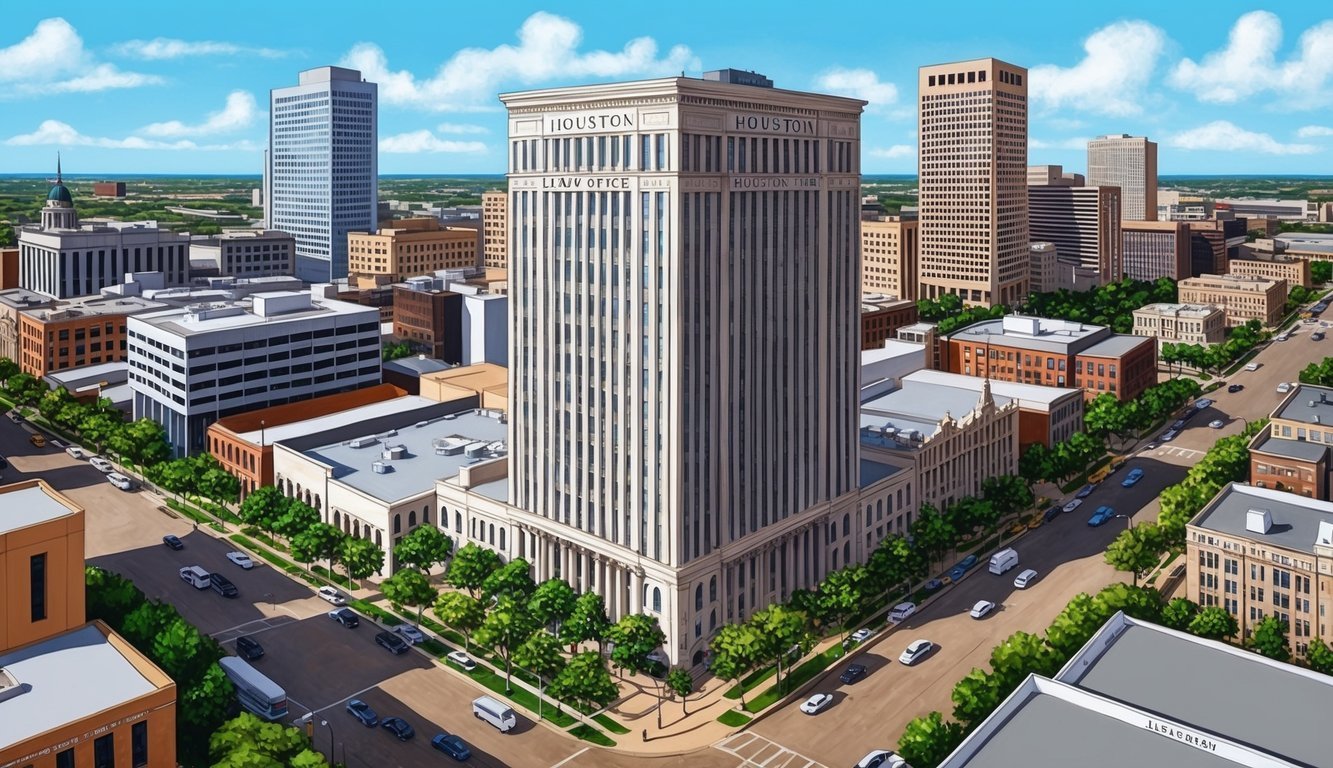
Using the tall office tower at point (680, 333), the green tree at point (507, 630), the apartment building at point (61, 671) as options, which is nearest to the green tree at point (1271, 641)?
the tall office tower at point (680, 333)

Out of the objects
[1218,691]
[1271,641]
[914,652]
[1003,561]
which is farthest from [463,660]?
[1271,641]

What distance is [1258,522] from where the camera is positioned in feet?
360

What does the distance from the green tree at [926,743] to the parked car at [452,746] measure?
34.8 meters

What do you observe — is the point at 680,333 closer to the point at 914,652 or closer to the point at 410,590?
the point at 914,652

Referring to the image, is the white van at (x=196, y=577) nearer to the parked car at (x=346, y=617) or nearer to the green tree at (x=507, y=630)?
the parked car at (x=346, y=617)

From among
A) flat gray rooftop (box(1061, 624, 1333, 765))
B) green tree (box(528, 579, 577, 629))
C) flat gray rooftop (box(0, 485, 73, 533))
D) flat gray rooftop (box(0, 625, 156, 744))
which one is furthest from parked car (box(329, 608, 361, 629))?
flat gray rooftop (box(1061, 624, 1333, 765))

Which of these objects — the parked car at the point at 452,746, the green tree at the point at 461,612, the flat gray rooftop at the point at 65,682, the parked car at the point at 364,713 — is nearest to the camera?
the flat gray rooftop at the point at 65,682

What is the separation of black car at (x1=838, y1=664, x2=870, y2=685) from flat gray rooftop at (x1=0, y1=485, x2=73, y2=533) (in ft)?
223

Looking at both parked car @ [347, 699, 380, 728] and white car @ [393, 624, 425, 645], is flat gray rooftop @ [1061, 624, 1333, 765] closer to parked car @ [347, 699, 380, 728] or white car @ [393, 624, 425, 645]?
parked car @ [347, 699, 380, 728]

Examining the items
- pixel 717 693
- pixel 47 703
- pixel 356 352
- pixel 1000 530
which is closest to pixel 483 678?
pixel 717 693

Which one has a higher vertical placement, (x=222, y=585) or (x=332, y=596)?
(x=222, y=585)

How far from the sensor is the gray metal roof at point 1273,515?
10875 cm

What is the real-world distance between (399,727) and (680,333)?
41731 millimetres

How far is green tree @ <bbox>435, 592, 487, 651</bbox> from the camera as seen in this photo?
10500cm
